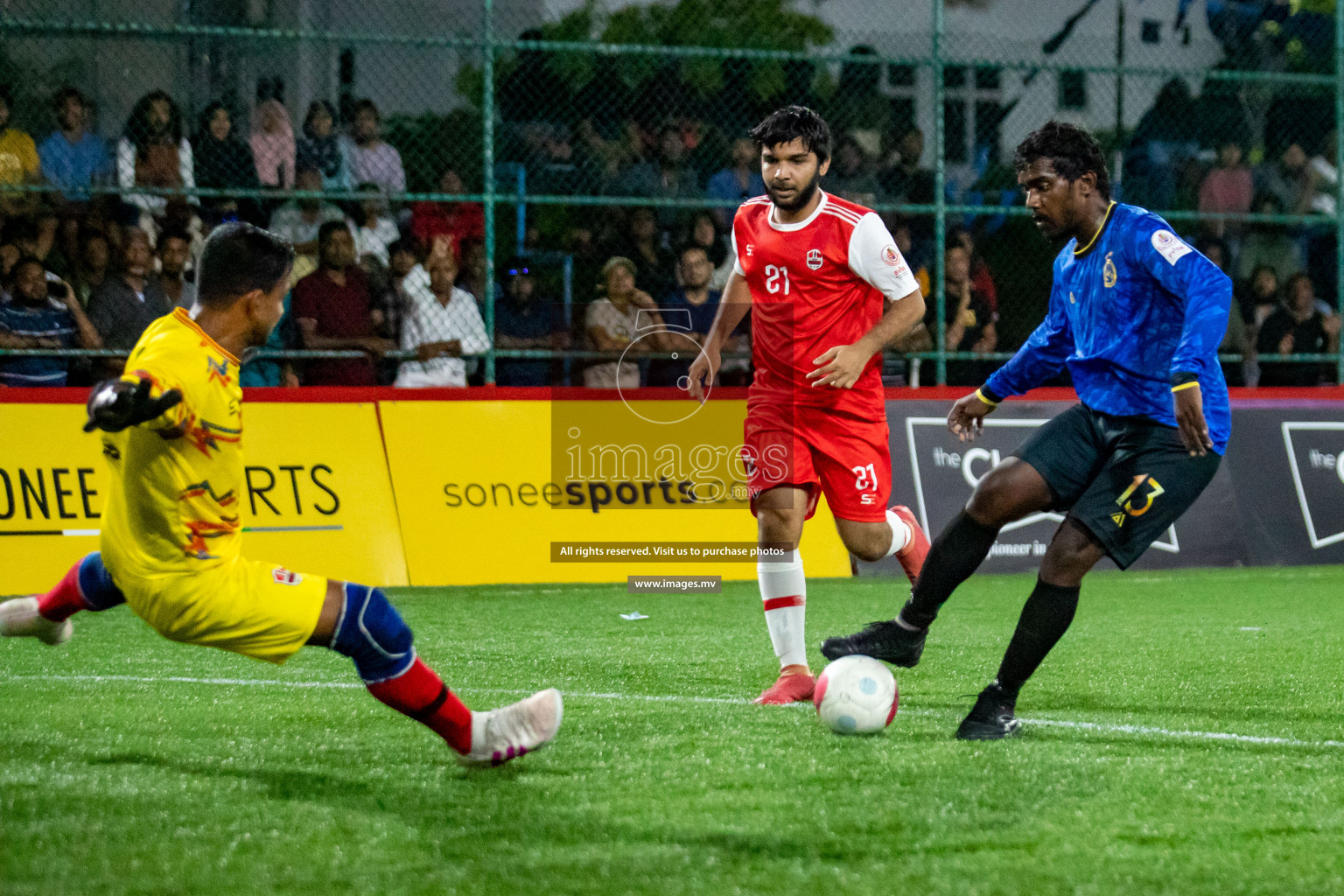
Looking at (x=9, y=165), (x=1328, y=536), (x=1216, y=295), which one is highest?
(x=9, y=165)

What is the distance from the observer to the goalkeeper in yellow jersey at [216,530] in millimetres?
3826

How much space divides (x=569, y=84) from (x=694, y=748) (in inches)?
300

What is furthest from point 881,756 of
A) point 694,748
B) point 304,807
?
point 304,807

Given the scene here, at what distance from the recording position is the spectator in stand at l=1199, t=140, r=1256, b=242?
12547mm

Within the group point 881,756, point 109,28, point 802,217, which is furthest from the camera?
point 109,28

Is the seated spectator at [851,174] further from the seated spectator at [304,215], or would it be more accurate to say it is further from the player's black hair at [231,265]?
the player's black hair at [231,265]

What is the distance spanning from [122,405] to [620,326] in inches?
281

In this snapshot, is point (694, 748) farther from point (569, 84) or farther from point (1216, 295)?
point (569, 84)

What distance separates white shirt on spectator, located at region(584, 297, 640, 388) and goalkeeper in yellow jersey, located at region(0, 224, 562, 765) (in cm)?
626

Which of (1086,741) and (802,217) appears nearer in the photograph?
(1086,741)

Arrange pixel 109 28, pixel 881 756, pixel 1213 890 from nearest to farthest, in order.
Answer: pixel 1213 890 → pixel 881 756 → pixel 109 28

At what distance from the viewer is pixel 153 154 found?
10117 mm

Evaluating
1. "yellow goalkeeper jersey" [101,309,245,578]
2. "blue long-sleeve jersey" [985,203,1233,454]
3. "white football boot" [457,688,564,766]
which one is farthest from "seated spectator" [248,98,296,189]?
"white football boot" [457,688,564,766]

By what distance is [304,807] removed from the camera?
3.72 m
